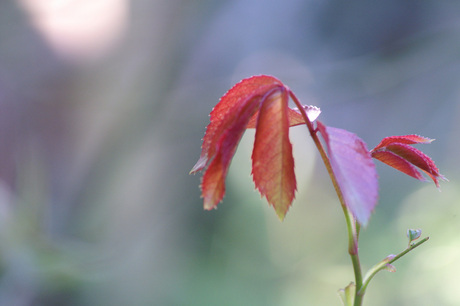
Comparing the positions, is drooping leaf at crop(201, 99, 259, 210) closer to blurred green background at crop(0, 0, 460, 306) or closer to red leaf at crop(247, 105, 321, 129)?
red leaf at crop(247, 105, 321, 129)

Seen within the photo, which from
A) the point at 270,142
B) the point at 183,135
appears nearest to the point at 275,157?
the point at 270,142

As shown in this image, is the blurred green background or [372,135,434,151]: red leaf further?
the blurred green background

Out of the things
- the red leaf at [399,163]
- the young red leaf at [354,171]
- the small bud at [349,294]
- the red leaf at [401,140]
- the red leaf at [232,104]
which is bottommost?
the small bud at [349,294]

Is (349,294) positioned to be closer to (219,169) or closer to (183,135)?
(219,169)

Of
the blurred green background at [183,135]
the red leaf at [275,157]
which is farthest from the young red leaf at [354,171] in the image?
the blurred green background at [183,135]

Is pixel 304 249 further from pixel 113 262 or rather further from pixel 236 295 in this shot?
pixel 113 262

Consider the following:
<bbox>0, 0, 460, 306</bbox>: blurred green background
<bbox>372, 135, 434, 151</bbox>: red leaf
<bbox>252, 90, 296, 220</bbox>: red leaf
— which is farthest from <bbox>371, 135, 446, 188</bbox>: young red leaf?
<bbox>0, 0, 460, 306</bbox>: blurred green background

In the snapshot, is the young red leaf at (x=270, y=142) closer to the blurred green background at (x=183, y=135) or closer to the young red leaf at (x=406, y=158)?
the young red leaf at (x=406, y=158)
